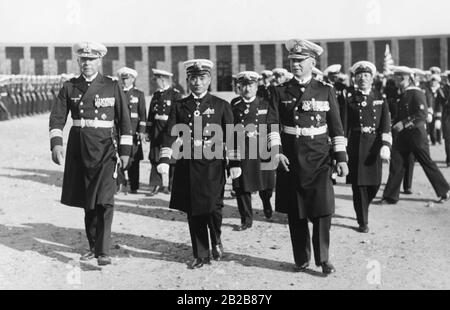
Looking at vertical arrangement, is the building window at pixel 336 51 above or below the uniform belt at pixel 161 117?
above

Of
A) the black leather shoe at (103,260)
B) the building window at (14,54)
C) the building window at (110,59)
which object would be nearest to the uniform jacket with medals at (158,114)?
the black leather shoe at (103,260)

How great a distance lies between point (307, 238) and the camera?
6660mm

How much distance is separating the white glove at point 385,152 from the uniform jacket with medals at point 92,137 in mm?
3366

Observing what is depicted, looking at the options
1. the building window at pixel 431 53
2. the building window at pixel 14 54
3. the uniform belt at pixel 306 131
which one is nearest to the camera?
the uniform belt at pixel 306 131

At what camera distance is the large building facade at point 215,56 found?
4719cm

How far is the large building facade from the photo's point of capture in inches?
1858

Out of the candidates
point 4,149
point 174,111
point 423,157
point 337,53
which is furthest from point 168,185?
point 337,53

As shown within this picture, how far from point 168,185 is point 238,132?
12.7ft

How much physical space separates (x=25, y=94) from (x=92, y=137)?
81.0 feet

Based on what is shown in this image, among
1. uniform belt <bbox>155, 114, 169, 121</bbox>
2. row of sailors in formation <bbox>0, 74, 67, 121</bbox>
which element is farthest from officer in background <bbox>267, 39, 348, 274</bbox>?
row of sailors in formation <bbox>0, 74, 67, 121</bbox>

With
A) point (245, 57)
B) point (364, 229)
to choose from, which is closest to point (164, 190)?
point (364, 229)

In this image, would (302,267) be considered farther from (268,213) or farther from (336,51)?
(336,51)

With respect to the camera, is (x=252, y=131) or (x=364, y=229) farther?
(x=252, y=131)

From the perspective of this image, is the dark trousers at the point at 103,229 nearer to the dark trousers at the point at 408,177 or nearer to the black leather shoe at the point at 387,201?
the black leather shoe at the point at 387,201
